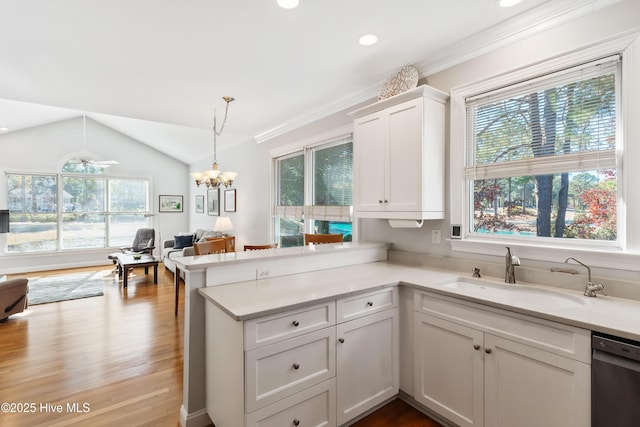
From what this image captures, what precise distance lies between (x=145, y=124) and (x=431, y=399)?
23.5ft

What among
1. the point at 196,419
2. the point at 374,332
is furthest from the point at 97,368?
the point at 374,332

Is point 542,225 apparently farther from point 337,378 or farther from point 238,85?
point 238,85

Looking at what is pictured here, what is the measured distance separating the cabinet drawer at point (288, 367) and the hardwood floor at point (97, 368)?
1.98ft

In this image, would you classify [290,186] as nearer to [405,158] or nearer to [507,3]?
[405,158]

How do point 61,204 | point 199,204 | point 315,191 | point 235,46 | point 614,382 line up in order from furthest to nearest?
point 199,204
point 61,204
point 315,191
point 235,46
point 614,382

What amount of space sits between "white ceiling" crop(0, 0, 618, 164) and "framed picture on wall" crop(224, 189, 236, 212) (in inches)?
107

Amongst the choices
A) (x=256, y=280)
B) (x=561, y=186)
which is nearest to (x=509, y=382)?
(x=561, y=186)

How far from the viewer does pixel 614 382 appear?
131cm

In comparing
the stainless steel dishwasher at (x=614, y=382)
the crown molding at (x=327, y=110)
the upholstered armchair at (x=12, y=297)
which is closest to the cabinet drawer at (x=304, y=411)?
the stainless steel dishwasher at (x=614, y=382)

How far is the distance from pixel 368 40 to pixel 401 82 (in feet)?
1.72

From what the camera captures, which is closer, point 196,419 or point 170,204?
point 196,419

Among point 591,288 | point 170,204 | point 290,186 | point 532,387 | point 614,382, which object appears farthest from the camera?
point 170,204

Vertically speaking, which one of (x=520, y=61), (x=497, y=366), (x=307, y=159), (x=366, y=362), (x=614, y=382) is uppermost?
(x=520, y=61)

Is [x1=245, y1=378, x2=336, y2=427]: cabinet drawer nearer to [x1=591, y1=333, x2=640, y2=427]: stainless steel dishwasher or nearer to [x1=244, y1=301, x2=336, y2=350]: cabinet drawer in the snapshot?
[x1=244, y1=301, x2=336, y2=350]: cabinet drawer
